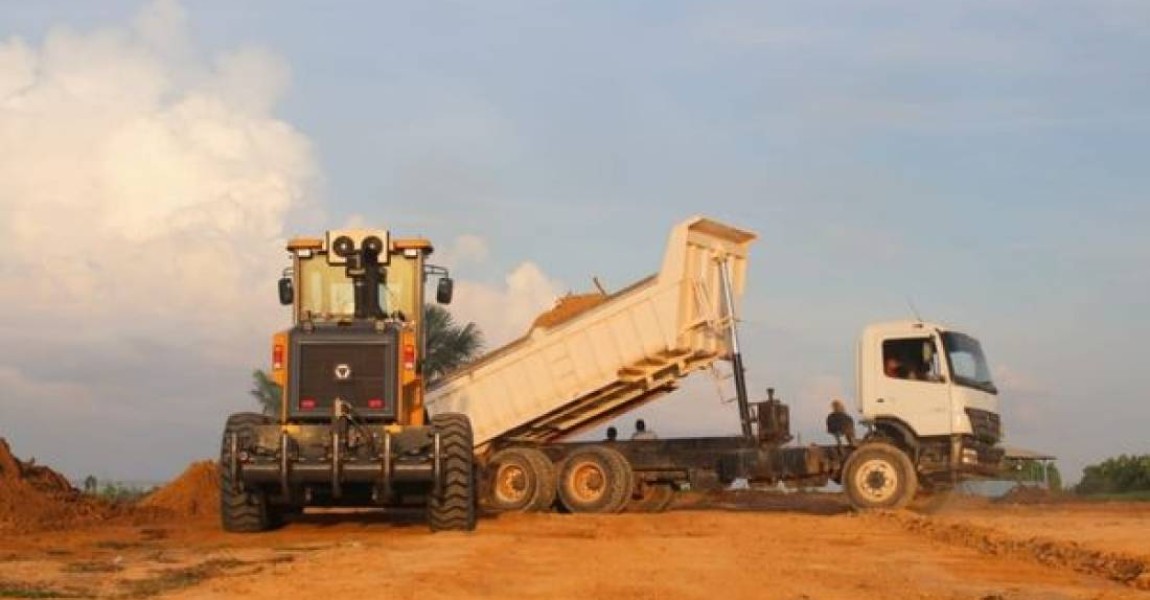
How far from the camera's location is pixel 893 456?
76.2 feet

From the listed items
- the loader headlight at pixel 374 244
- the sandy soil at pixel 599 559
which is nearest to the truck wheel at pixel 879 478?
the sandy soil at pixel 599 559

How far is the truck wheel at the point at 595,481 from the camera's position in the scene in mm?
23781

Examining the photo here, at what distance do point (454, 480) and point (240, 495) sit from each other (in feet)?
8.57

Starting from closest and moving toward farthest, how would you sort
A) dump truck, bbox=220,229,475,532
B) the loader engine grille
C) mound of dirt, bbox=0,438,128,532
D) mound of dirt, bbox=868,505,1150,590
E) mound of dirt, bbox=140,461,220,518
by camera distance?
mound of dirt, bbox=868,505,1150,590
dump truck, bbox=220,229,475,532
the loader engine grille
mound of dirt, bbox=0,438,128,532
mound of dirt, bbox=140,461,220,518

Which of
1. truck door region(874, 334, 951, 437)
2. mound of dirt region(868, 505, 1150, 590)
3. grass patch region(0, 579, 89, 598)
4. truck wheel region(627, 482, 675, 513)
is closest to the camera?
grass patch region(0, 579, 89, 598)

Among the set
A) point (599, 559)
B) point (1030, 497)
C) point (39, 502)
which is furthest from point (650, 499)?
point (1030, 497)

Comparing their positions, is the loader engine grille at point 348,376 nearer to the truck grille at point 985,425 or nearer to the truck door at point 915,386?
the truck door at point 915,386

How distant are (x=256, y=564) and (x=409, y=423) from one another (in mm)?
5091

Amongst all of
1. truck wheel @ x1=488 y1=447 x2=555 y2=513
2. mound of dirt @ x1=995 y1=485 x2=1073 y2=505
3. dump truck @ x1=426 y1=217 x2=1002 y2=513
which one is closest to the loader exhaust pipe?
dump truck @ x1=426 y1=217 x2=1002 y2=513

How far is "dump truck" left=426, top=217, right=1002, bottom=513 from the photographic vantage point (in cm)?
2320

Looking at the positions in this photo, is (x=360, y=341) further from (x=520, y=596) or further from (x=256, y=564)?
(x=520, y=596)

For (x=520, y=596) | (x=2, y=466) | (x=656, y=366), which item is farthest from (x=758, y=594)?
(x=2, y=466)

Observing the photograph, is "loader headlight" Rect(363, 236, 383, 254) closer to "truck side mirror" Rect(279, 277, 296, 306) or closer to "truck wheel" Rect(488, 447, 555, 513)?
"truck side mirror" Rect(279, 277, 296, 306)

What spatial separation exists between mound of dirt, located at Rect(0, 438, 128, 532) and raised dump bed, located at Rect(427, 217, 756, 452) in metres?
5.40
